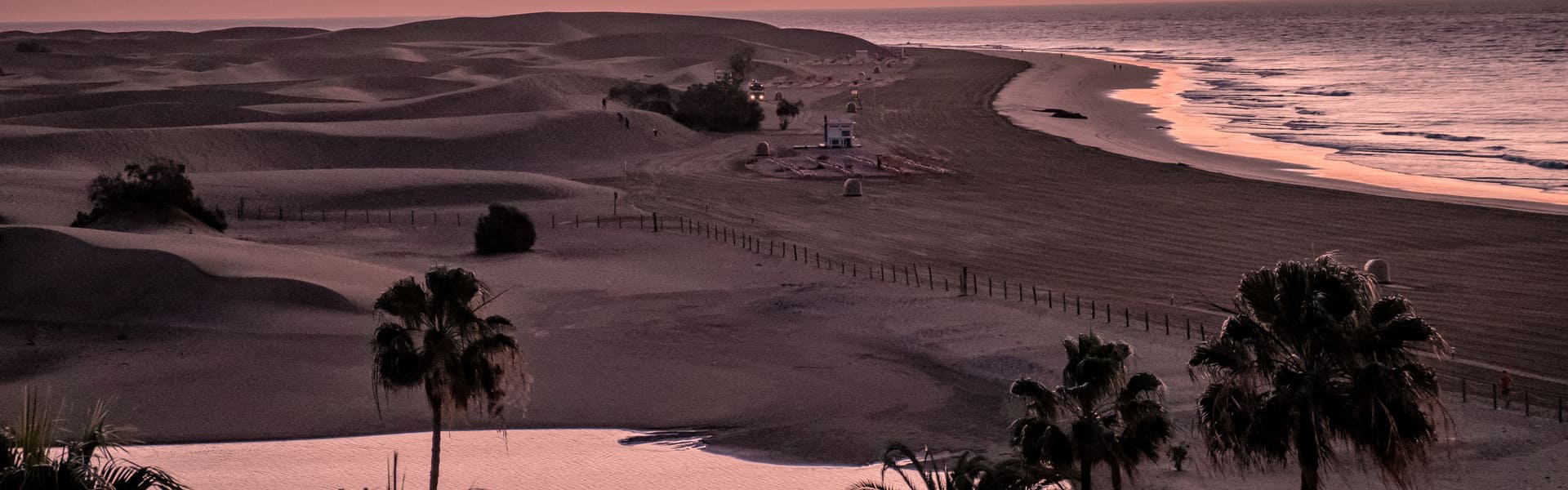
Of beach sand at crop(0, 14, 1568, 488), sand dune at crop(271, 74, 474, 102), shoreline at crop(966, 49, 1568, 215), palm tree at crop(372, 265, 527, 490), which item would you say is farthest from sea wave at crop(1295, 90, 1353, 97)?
palm tree at crop(372, 265, 527, 490)

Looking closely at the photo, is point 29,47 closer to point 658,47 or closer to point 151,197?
point 658,47

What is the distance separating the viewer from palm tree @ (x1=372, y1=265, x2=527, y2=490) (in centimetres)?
1755

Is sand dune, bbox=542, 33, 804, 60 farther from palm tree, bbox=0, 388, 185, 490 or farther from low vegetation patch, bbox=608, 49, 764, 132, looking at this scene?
palm tree, bbox=0, 388, 185, 490

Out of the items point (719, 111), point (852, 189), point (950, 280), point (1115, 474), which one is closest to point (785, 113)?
point (719, 111)

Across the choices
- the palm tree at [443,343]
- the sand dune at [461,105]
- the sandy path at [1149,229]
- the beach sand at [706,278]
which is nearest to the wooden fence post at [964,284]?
the beach sand at [706,278]

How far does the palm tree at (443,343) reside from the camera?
1755 centimetres

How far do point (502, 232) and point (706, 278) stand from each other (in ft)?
22.3

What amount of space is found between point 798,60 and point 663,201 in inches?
4196

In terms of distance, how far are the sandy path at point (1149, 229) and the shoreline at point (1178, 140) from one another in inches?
86.7

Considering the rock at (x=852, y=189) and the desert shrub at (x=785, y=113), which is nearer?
the rock at (x=852, y=189)

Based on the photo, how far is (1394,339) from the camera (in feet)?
45.5

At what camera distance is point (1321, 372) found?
14016mm

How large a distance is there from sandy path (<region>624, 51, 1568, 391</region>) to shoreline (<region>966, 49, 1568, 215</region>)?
2201 millimetres

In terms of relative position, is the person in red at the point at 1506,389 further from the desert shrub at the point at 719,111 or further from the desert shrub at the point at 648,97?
the desert shrub at the point at 648,97
